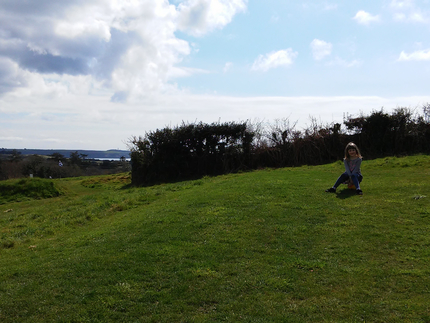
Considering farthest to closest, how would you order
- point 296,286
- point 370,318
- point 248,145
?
1. point 248,145
2. point 296,286
3. point 370,318

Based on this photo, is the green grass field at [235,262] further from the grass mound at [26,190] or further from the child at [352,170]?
the grass mound at [26,190]

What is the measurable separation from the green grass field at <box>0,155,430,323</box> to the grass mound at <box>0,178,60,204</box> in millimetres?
10217

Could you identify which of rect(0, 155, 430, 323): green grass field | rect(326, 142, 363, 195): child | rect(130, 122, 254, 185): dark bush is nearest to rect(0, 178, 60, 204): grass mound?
rect(130, 122, 254, 185): dark bush

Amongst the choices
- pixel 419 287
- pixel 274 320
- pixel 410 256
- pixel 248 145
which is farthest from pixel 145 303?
pixel 248 145

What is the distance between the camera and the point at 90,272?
18.7ft

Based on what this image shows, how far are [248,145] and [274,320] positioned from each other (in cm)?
1928

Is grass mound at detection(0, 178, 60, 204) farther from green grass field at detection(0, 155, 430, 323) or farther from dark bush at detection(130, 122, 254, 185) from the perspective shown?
green grass field at detection(0, 155, 430, 323)

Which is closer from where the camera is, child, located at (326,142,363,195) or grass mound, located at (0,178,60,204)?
child, located at (326,142,363,195)

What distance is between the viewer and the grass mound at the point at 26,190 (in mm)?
19672

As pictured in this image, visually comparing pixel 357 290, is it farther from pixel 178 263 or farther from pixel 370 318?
pixel 178 263

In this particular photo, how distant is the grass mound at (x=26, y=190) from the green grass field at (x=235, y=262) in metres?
10.2

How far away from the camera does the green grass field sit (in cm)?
442

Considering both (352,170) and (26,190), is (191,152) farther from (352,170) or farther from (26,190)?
(352,170)

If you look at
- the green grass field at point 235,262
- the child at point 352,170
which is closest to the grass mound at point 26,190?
the green grass field at point 235,262
